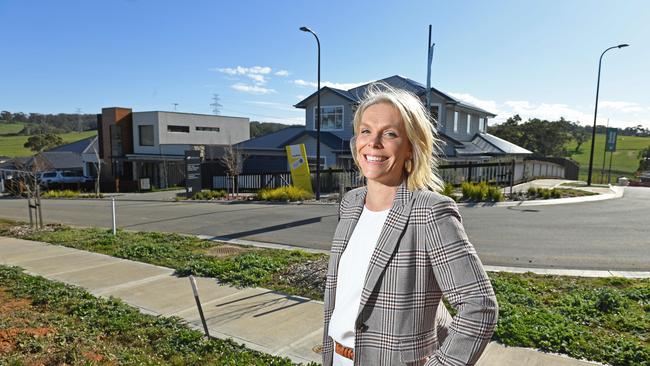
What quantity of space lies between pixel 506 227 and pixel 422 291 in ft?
38.3

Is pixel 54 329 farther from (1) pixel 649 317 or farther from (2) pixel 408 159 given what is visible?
(1) pixel 649 317

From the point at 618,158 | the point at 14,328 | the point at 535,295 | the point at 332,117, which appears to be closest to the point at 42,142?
the point at 332,117

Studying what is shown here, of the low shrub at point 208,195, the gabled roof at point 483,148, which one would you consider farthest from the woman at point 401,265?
the gabled roof at point 483,148

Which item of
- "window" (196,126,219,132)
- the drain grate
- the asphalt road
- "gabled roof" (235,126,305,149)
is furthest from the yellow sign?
"window" (196,126,219,132)

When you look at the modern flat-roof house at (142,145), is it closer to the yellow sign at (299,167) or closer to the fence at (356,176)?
the fence at (356,176)

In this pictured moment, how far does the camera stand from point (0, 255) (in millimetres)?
9227

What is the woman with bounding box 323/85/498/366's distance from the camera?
5.03 feet

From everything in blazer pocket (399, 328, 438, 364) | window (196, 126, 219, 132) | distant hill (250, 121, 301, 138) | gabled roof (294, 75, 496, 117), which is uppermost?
distant hill (250, 121, 301, 138)

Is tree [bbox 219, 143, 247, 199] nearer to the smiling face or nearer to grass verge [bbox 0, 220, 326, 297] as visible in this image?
grass verge [bbox 0, 220, 326, 297]

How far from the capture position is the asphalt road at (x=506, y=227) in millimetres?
8852

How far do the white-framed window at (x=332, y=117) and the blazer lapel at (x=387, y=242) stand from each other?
28.9 metres

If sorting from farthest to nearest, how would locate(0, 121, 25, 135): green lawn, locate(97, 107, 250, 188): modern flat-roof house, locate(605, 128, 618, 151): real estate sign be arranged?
locate(0, 121, 25, 135): green lawn < locate(97, 107, 250, 188): modern flat-roof house < locate(605, 128, 618, 151): real estate sign

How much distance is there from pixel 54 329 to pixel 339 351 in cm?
427

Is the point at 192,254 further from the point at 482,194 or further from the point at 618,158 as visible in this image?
the point at 618,158
